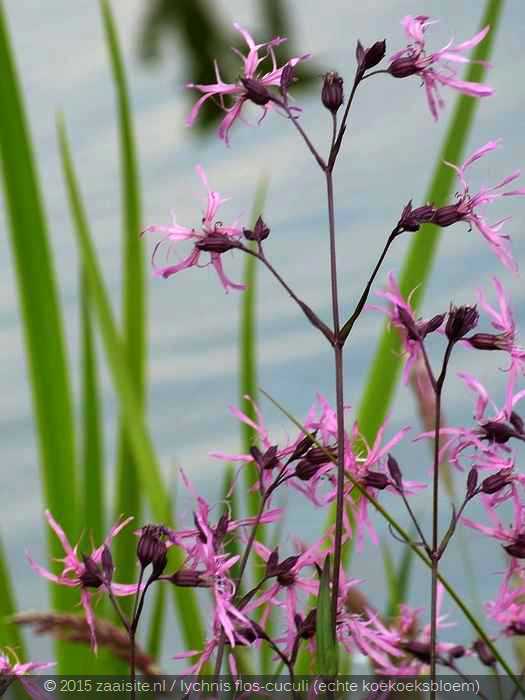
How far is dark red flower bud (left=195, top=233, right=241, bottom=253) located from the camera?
352mm

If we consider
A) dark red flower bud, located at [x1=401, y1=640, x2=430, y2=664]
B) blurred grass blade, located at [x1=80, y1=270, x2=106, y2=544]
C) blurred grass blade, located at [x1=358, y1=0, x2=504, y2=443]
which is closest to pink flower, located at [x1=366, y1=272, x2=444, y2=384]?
dark red flower bud, located at [x1=401, y1=640, x2=430, y2=664]

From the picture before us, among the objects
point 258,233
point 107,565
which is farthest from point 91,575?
point 258,233

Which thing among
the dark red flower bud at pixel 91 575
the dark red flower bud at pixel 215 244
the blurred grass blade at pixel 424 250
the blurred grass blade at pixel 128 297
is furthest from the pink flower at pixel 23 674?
the blurred grass blade at pixel 128 297

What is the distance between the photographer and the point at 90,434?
1.25m

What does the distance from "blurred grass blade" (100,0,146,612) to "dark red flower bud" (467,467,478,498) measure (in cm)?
79

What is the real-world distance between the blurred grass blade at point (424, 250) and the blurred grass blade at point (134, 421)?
20 cm

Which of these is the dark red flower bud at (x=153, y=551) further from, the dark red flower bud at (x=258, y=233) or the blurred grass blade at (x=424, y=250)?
the blurred grass blade at (x=424, y=250)

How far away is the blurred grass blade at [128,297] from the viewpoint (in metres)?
1.16

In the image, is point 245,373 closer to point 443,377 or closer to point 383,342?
point 383,342

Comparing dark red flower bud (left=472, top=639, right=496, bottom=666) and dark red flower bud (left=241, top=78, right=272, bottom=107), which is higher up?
dark red flower bud (left=241, top=78, right=272, bottom=107)

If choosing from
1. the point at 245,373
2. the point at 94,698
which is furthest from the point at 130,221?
the point at 94,698

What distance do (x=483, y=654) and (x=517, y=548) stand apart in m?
0.09

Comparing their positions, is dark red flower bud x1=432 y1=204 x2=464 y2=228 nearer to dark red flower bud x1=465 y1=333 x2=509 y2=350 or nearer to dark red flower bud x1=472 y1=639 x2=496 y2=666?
dark red flower bud x1=465 y1=333 x2=509 y2=350

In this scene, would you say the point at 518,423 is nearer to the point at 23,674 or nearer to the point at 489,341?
the point at 489,341
